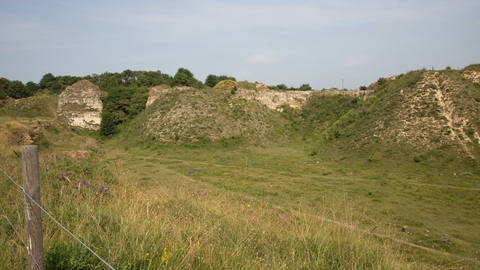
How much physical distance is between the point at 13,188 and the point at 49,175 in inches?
55.1

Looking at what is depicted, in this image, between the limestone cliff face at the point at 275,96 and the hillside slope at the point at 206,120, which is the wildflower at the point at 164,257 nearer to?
the hillside slope at the point at 206,120

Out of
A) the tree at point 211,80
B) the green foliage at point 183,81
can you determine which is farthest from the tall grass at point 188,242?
the tree at point 211,80

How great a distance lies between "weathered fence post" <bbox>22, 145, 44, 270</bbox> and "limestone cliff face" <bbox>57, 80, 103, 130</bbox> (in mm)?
41820

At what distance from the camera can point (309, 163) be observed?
73.6 feet

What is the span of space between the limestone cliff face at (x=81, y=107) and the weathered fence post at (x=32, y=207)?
41.8 meters

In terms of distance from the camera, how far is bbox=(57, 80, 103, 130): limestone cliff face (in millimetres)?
41656

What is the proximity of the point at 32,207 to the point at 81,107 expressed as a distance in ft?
141

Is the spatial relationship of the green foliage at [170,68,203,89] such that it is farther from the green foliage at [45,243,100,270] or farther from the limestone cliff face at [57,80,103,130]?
the green foliage at [45,243,100,270]

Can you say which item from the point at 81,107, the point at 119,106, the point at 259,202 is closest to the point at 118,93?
the point at 119,106

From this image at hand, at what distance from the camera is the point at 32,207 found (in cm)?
332

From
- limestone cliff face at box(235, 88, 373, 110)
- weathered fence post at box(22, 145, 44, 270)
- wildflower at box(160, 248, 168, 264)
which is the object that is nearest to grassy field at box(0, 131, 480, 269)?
wildflower at box(160, 248, 168, 264)

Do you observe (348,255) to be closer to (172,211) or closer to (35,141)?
(172,211)

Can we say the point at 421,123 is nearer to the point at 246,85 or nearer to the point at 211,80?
the point at 246,85

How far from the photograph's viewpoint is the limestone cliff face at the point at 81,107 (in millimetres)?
41656
